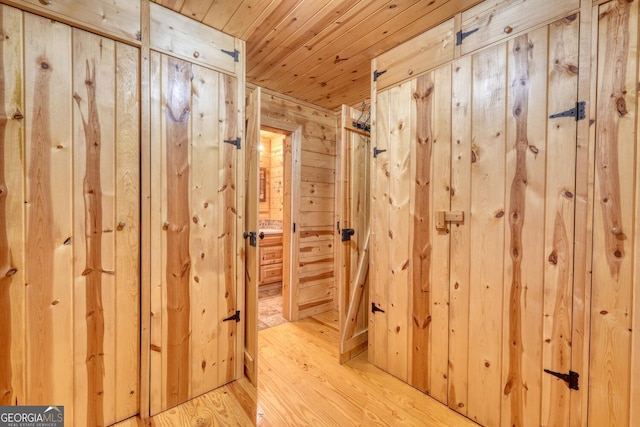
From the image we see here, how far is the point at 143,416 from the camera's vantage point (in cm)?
165

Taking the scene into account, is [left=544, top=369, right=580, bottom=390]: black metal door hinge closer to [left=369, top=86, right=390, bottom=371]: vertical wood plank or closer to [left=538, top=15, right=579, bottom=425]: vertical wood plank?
[left=538, top=15, right=579, bottom=425]: vertical wood plank

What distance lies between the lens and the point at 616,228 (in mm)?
1220

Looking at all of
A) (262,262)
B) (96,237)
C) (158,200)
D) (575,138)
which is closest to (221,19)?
(158,200)

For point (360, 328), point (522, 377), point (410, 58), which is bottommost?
point (360, 328)

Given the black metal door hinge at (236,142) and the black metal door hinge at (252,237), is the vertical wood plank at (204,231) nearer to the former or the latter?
the black metal door hinge at (236,142)

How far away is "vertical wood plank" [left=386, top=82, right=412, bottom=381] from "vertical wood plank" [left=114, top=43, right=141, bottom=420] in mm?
1687

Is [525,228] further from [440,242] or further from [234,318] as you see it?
[234,318]

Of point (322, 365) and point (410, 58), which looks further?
point (322, 365)

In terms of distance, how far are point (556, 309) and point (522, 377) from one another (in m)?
0.42

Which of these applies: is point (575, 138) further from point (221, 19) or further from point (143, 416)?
point (143, 416)

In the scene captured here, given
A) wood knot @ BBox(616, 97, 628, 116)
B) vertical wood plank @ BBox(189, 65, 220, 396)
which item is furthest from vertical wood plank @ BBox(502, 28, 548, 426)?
vertical wood plank @ BBox(189, 65, 220, 396)

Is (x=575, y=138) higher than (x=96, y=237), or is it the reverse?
(x=575, y=138)

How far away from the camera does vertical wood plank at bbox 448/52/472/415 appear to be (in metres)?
1.70

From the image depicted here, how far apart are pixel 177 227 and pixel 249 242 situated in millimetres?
505
